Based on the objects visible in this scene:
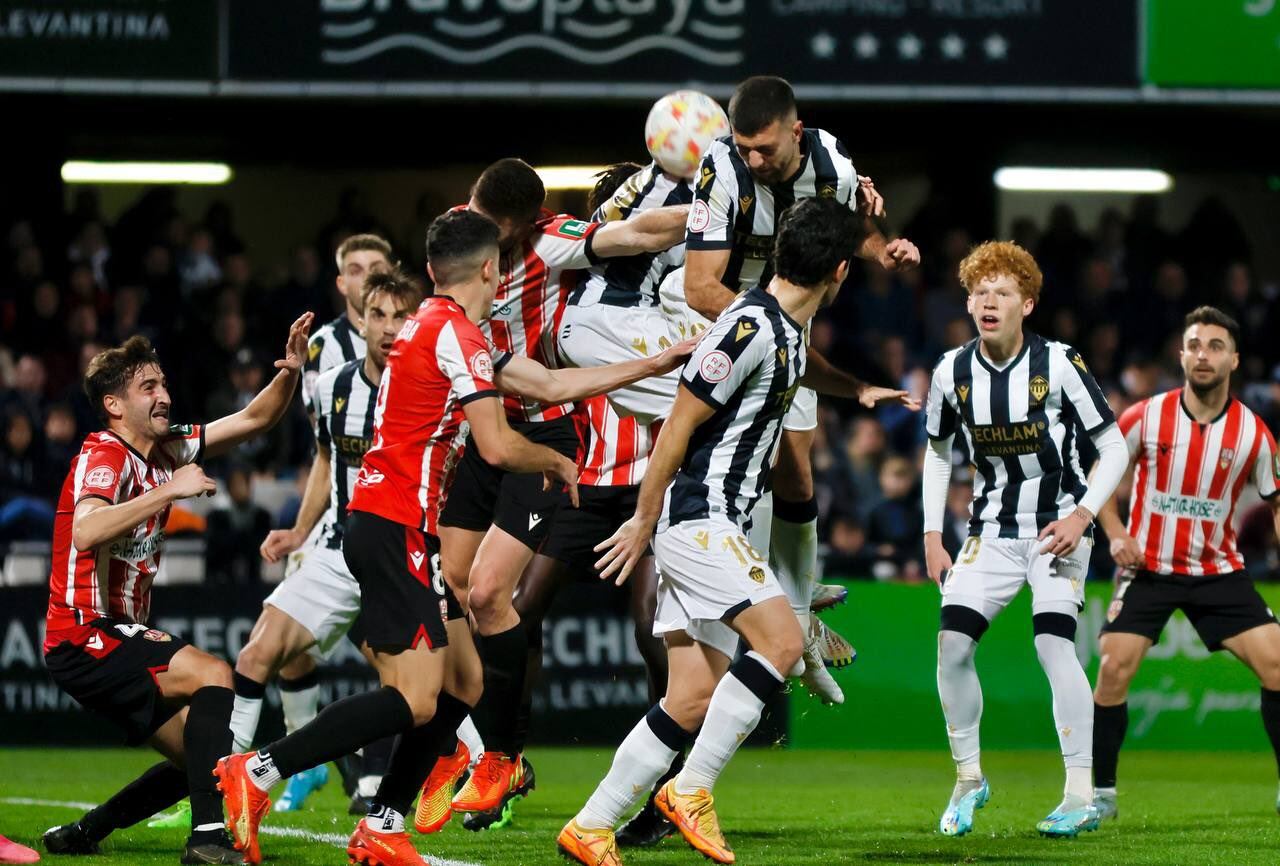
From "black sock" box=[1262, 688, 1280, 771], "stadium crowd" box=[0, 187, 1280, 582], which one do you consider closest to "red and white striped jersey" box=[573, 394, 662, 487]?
"black sock" box=[1262, 688, 1280, 771]

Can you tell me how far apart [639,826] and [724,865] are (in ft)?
3.29

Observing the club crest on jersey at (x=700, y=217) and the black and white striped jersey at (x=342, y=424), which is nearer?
the club crest on jersey at (x=700, y=217)

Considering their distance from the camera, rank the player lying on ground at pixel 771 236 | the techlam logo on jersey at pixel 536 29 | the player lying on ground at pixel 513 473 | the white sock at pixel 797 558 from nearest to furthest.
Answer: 1. the player lying on ground at pixel 771 236
2. the player lying on ground at pixel 513 473
3. the white sock at pixel 797 558
4. the techlam logo on jersey at pixel 536 29

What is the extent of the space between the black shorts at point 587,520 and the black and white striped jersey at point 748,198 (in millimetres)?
959

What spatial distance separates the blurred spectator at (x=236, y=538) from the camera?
41.4 feet

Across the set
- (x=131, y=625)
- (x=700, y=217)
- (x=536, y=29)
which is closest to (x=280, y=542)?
(x=131, y=625)

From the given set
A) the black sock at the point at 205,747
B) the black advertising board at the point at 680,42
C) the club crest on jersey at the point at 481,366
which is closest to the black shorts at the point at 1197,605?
the club crest on jersey at the point at 481,366

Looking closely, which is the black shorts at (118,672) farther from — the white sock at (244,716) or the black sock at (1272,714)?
the black sock at (1272,714)

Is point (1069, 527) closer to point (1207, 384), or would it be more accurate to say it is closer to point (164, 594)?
point (1207, 384)

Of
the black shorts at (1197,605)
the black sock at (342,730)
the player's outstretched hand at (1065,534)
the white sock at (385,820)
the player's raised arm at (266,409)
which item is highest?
the player's raised arm at (266,409)

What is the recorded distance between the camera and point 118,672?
21.0 ft

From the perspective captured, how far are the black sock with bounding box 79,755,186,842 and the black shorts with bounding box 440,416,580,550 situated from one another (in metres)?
Result: 1.78

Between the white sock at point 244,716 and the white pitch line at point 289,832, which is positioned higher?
the white sock at point 244,716

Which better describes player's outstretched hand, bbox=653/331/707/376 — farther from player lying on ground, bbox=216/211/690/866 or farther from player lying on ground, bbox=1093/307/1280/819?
player lying on ground, bbox=1093/307/1280/819
